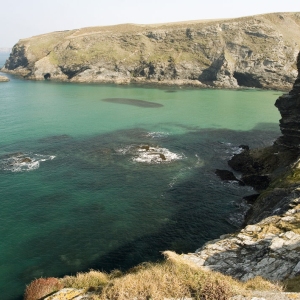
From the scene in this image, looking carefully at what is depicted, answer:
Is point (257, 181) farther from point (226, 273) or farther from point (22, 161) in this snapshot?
point (22, 161)

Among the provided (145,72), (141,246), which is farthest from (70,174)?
(145,72)

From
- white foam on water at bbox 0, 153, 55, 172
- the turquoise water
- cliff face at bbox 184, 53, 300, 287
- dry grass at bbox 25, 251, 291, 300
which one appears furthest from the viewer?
white foam on water at bbox 0, 153, 55, 172

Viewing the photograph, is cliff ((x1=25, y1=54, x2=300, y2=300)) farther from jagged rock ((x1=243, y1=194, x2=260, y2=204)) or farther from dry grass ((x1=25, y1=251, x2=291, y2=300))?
jagged rock ((x1=243, y1=194, x2=260, y2=204))

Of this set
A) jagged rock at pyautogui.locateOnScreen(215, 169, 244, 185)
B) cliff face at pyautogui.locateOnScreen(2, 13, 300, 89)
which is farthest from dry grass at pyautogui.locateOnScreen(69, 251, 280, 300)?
cliff face at pyautogui.locateOnScreen(2, 13, 300, 89)

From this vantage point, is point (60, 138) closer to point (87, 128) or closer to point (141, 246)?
point (87, 128)

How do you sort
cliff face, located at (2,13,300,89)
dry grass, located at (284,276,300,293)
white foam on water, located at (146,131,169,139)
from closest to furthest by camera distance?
1. dry grass, located at (284,276,300,293)
2. white foam on water, located at (146,131,169,139)
3. cliff face, located at (2,13,300,89)

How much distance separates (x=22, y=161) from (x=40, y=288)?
123 feet

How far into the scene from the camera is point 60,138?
75062 millimetres

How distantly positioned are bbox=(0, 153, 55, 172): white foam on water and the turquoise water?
0.20 metres

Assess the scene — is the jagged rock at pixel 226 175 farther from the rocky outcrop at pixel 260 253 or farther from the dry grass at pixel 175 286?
the dry grass at pixel 175 286

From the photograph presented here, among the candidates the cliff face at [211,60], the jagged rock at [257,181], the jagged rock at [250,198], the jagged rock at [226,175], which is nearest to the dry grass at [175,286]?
the jagged rock at [250,198]

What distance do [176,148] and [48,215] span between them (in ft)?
120

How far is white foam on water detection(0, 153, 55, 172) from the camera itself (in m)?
55.5

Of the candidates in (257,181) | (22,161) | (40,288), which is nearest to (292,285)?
(40,288)
